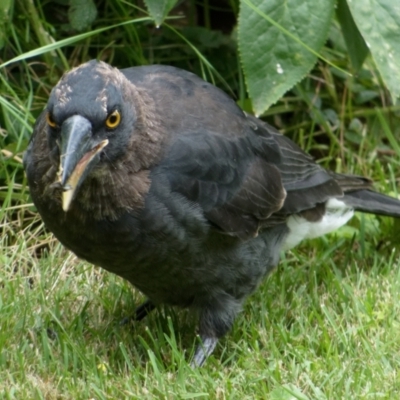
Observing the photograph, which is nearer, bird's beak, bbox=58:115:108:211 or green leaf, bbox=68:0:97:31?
bird's beak, bbox=58:115:108:211

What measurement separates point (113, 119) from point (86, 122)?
0.19 metres

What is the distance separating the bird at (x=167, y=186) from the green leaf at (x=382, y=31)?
2.34 feet

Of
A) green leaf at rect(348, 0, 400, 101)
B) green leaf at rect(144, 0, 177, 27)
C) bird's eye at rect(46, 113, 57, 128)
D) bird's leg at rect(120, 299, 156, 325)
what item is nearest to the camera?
bird's eye at rect(46, 113, 57, 128)

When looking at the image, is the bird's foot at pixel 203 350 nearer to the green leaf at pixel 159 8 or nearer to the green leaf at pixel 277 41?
the green leaf at pixel 277 41

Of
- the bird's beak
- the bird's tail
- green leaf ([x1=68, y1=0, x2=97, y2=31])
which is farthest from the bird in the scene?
green leaf ([x1=68, y1=0, x2=97, y2=31])

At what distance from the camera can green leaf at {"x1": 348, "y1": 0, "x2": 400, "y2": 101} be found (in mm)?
3943

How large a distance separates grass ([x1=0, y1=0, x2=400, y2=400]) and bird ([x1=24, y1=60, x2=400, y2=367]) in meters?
0.22

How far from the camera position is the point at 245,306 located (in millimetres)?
4559

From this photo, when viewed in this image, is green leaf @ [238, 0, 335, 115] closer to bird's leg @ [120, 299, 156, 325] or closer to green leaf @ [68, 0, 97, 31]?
bird's leg @ [120, 299, 156, 325]

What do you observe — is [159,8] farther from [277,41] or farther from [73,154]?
[73,154]

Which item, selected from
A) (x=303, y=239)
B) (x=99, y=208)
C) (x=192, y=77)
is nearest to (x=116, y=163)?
(x=99, y=208)

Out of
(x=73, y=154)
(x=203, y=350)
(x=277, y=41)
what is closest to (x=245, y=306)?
(x=203, y=350)

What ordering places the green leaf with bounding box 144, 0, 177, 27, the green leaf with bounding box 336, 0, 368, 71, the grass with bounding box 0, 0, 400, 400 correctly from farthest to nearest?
the green leaf with bounding box 336, 0, 368, 71 < the green leaf with bounding box 144, 0, 177, 27 < the grass with bounding box 0, 0, 400, 400

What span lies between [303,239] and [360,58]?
0.96 m
